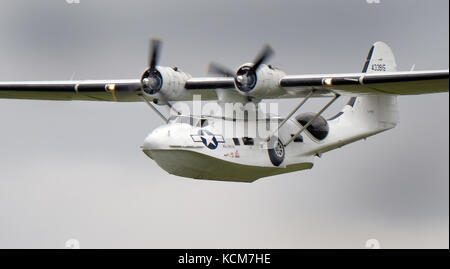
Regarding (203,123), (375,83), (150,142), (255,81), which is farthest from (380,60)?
(150,142)

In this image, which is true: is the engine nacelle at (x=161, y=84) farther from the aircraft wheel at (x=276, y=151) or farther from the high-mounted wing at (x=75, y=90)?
the aircraft wheel at (x=276, y=151)

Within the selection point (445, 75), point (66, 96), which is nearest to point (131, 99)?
point (66, 96)

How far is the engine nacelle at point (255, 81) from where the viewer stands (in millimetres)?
23469

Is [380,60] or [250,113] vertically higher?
[380,60]

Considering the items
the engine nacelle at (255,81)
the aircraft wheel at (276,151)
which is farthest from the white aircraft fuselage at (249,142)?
the engine nacelle at (255,81)

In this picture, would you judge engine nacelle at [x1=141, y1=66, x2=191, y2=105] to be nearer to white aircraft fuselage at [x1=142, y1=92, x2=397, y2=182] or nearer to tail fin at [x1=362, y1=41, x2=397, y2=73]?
white aircraft fuselage at [x1=142, y1=92, x2=397, y2=182]

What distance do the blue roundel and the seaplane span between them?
29mm

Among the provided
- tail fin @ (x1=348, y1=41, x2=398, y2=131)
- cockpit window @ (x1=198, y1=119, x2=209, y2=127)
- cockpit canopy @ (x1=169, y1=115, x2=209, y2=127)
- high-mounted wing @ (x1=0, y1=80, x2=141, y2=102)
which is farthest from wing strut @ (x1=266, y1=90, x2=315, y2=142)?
high-mounted wing @ (x1=0, y1=80, x2=141, y2=102)

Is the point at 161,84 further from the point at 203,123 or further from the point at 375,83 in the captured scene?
the point at 375,83

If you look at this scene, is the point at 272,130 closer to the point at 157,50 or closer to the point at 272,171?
the point at 272,171

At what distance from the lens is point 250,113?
2403 centimetres

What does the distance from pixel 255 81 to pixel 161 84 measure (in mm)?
2468

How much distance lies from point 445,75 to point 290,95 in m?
4.44

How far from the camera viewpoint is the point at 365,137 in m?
26.4
